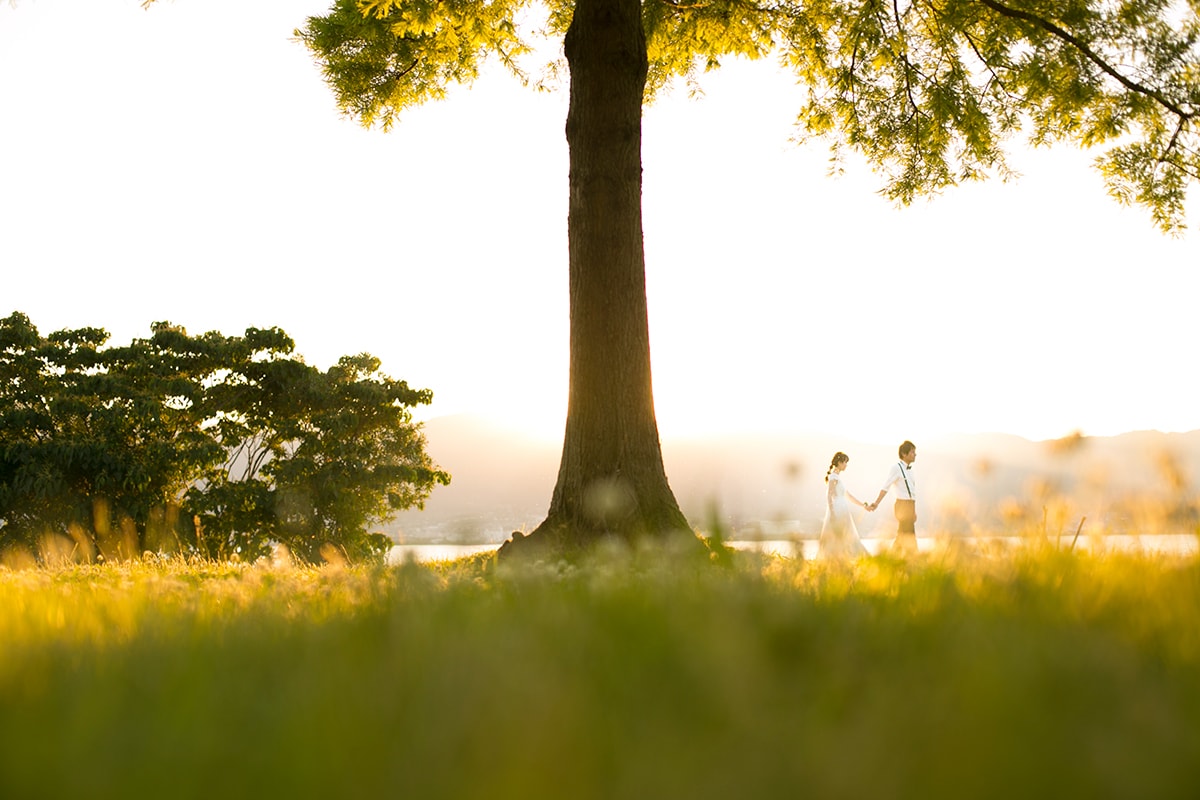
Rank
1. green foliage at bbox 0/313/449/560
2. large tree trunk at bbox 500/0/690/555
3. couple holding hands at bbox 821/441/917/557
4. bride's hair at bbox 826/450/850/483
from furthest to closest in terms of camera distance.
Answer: green foliage at bbox 0/313/449/560 < bride's hair at bbox 826/450/850/483 < couple holding hands at bbox 821/441/917/557 < large tree trunk at bbox 500/0/690/555

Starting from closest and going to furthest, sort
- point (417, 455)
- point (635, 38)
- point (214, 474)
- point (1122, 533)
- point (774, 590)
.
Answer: point (774, 590) < point (1122, 533) < point (635, 38) < point (214, 474) < point (417, 455)

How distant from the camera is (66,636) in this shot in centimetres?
230

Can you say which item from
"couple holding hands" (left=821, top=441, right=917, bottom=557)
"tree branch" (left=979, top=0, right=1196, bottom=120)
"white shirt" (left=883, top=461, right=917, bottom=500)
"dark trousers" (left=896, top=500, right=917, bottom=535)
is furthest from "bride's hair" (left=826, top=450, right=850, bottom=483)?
"tree branch" (left=979, top=0, right=1196, bottom=120)

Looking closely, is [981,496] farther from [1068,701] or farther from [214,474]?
[214,474]

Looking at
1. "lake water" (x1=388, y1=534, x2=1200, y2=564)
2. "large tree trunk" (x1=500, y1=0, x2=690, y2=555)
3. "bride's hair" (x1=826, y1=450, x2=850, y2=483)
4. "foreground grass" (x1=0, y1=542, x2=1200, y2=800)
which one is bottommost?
"foreground grass" (x1=0, y1=542, x2=1200, y2=800)

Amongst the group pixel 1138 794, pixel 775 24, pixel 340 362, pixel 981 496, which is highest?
pixel 775 24

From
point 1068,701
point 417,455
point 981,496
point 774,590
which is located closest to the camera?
point 1068,701

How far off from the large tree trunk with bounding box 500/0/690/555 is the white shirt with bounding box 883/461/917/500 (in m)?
4.70

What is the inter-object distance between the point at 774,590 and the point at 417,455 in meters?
28.6

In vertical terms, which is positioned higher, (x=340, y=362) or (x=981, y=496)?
(x=340, y=362)

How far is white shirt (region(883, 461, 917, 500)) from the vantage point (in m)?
12.5

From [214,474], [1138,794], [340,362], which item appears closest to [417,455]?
[340,362]

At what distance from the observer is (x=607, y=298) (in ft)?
30.3

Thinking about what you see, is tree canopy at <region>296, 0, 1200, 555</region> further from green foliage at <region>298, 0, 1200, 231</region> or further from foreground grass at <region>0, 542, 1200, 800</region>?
foreground grass at <region>0, 542, 1200, 800</region>
